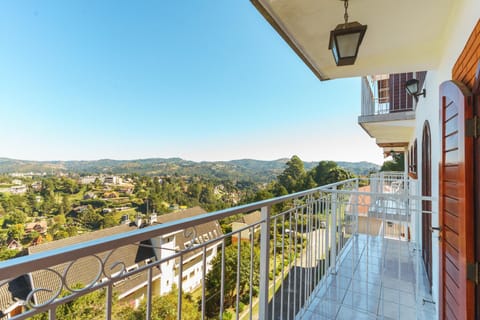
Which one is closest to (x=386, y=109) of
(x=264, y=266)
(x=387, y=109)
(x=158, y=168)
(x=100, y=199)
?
(x=387, y=109)

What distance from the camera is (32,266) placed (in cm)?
61

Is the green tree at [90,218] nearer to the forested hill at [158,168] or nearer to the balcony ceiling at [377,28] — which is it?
the forested hill at [158,168]

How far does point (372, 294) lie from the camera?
2.59 metres

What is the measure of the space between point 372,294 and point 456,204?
5.54 feet

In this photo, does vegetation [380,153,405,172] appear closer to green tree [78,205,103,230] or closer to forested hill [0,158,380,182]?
forested hill [0,158,380,182]

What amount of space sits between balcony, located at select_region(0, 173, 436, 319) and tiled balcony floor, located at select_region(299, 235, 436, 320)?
1cm

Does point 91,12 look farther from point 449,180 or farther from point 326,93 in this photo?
point 449,180

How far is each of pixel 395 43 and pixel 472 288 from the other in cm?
215

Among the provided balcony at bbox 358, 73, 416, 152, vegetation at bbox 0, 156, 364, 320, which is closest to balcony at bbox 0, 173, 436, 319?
balcony at bbox 358, 73, 416, 152

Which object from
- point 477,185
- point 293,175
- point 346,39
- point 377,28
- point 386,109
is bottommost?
point 293,175

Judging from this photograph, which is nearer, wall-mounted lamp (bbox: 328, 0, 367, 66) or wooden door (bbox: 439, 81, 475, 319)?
wooden door (bbox: 439, 81, 475, 319)

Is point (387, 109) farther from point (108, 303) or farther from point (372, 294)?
point (108, 303)

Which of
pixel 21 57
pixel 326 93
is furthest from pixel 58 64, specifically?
pixel 326 93

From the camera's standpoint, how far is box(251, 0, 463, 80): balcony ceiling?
1.79 m
